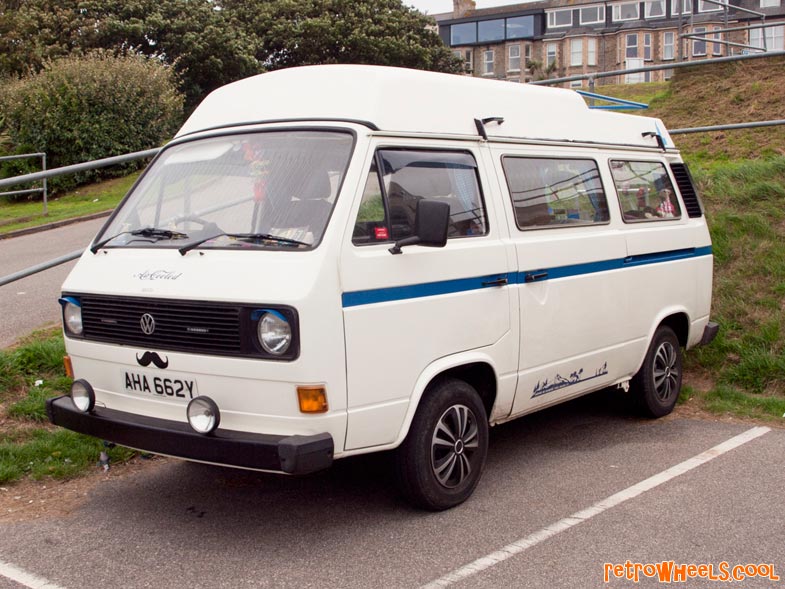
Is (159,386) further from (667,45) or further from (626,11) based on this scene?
(626,11)

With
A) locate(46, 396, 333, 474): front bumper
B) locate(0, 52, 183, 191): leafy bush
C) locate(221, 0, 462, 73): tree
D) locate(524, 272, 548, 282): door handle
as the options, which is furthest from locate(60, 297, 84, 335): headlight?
locate(221, 0, 462, 73): tree

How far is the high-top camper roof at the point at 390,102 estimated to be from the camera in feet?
16.5

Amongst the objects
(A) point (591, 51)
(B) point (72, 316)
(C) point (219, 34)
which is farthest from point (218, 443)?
(A) point (591, 51)

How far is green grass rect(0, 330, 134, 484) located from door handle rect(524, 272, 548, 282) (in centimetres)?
295

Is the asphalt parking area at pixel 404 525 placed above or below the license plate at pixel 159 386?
below

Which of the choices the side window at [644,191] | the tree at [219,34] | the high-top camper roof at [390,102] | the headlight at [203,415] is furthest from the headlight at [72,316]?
the tree at [219,34]

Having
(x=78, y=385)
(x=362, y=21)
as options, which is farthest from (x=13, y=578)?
(x=362, y=21)

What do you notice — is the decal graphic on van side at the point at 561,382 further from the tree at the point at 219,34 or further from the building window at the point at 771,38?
the building window at the point at 771,38

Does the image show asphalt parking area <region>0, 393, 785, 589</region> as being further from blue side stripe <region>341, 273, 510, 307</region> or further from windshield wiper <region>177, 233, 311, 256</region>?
windshield wiper <region>177, 233, 311, 256</region>

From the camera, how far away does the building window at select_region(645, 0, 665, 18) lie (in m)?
66.5

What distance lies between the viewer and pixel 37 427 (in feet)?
20.9

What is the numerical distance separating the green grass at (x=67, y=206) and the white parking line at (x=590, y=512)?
42.5 ft

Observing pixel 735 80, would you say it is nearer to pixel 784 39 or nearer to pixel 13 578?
pixel 13 578

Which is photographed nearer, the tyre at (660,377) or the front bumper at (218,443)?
the front bumper at (218,443)
